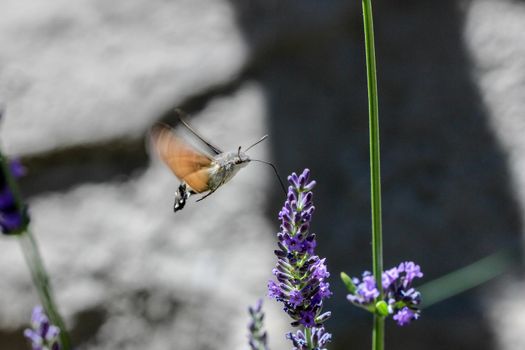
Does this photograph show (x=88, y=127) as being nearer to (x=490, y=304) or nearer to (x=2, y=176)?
(x=490, y=304)

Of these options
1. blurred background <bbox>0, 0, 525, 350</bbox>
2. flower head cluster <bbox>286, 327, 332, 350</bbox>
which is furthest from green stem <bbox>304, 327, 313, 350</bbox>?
blurred background <bbox>0, 0, 525, 350</bbox>

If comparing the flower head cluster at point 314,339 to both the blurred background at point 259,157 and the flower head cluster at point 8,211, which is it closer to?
the flower head cluster at point 8,211

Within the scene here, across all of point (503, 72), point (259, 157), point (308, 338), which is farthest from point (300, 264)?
point (503, 72)

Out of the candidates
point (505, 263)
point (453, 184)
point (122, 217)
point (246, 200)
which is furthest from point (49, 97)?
point (505, 263)

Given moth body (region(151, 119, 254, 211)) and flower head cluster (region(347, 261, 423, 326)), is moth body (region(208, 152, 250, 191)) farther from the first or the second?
flower head cluster (region(347, 261, 423, 326))

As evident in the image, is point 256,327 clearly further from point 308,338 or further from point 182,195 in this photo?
point 182,195

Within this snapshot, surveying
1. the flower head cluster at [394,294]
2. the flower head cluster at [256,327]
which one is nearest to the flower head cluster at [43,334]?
the flower head cluster at [256,327]
